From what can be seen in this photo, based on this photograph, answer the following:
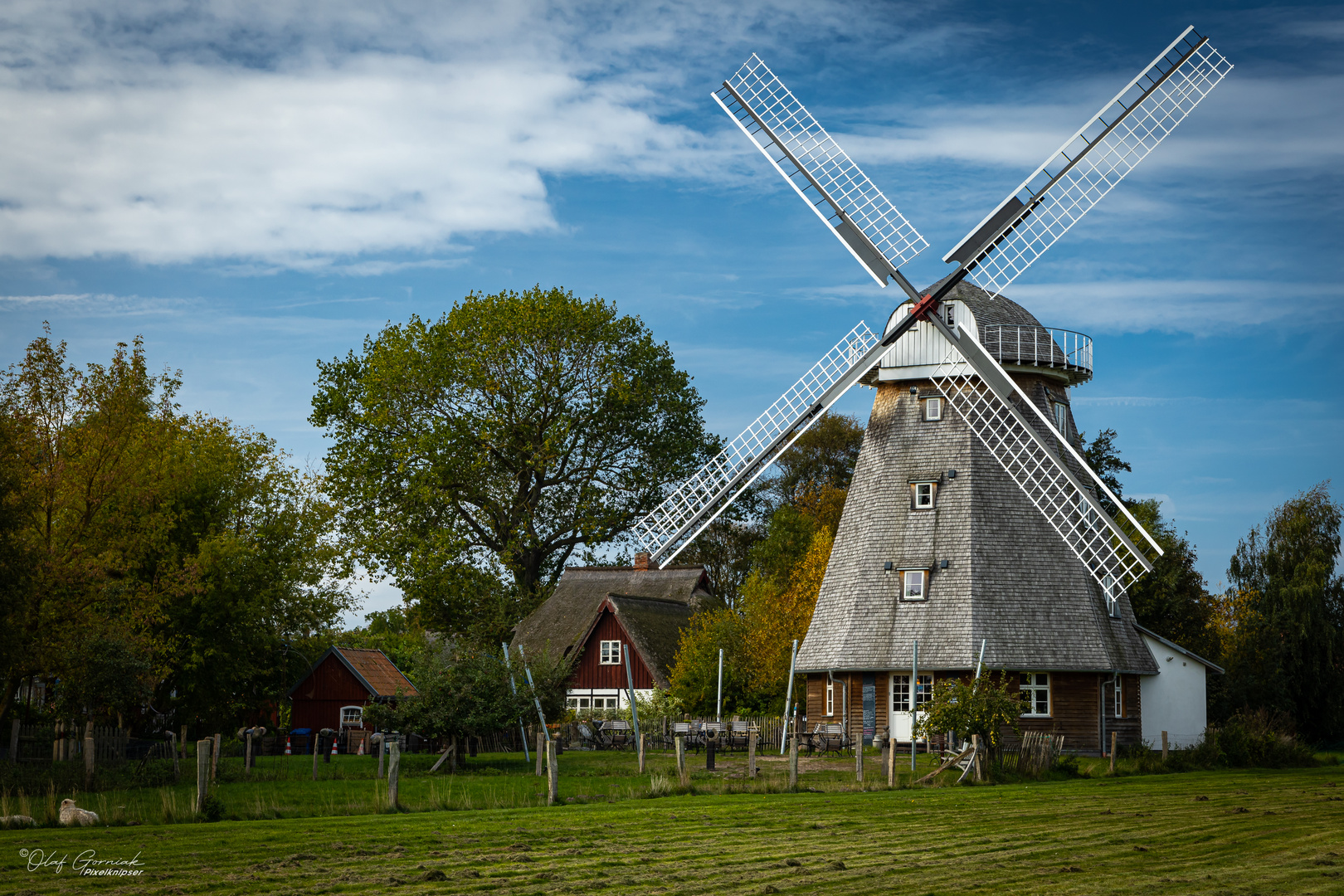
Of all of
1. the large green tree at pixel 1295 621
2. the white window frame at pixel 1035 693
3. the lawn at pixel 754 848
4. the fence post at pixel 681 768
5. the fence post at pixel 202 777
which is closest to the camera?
the lawn at pixel 754 848

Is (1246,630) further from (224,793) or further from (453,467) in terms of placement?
(224,793)

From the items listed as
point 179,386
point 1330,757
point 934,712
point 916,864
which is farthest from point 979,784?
point 179,386

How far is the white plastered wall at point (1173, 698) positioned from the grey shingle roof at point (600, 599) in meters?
17.4

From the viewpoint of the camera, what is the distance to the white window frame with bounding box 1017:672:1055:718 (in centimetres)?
2911

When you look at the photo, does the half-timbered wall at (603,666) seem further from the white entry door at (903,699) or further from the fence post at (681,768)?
the fence post at (681,768)

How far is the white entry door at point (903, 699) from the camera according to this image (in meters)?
29.5

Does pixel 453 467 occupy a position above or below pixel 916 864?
above

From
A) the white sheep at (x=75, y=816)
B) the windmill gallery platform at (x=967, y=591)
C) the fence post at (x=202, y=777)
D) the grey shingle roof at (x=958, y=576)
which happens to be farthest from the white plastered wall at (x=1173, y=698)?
the white sheep at (x=75, y=816)

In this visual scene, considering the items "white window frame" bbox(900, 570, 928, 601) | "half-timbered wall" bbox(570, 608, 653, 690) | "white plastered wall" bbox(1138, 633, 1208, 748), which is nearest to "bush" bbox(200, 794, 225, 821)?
"white window frame" bbox(900, 570, 928, 601)

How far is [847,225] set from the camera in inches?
1167

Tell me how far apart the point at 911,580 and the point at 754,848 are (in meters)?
18.0

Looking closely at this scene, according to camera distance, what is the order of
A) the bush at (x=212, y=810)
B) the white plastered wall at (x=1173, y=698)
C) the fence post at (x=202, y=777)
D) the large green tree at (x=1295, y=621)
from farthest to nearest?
the large green tree at (x=1295, y=621) → the white plastered wall at (x=1173, y=698) → the bush at (x=212, y=810) → the fence post at (x=202, y=777)

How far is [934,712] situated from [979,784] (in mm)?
1967

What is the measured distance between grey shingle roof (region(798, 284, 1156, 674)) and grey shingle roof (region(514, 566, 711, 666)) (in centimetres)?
1351
